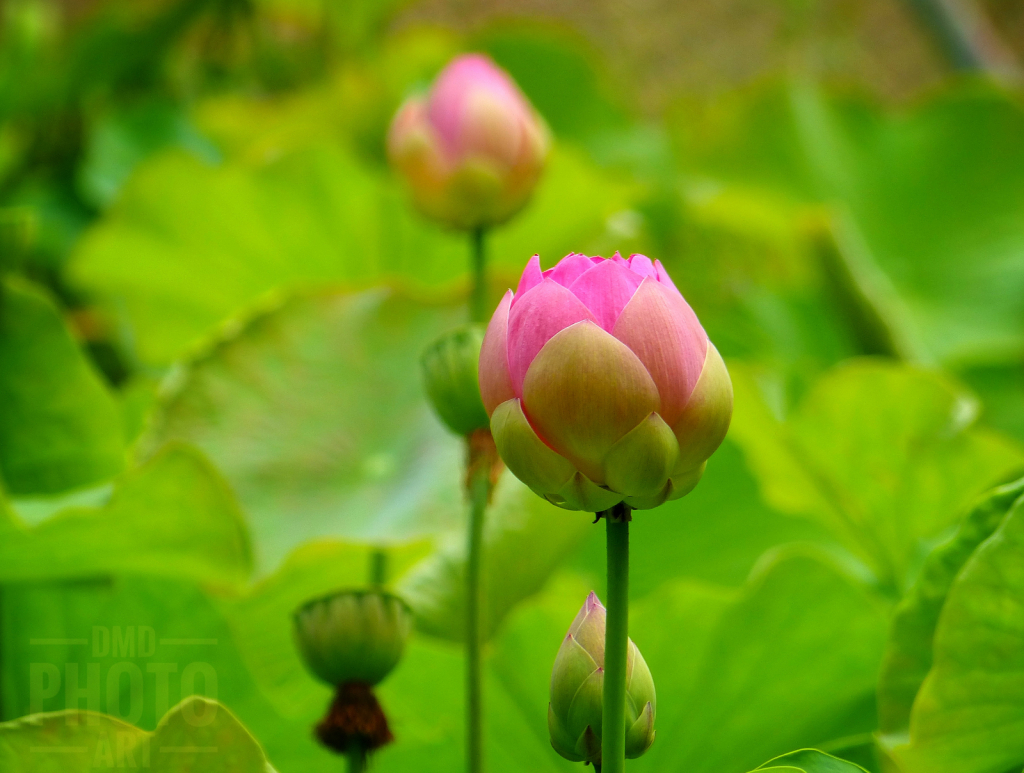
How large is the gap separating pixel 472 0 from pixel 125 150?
106 cm

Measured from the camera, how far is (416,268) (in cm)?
75

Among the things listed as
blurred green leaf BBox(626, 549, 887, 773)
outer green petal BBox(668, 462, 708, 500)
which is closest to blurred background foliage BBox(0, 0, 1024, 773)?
blurred green leaf BBox(626, 549, 887, 773)

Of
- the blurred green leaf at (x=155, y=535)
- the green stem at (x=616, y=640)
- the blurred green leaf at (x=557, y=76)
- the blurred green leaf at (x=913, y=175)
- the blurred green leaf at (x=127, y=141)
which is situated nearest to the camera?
the green stem at (x=616, y=640)

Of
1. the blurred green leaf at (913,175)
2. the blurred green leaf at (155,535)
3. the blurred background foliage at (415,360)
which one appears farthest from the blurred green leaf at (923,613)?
the blurred green leaf at (913,175)

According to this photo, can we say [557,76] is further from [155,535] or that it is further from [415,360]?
[155,535]

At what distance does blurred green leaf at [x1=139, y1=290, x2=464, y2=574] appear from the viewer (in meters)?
0.48

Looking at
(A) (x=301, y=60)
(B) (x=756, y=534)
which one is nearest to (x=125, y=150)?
(A) (x=301, y=60)

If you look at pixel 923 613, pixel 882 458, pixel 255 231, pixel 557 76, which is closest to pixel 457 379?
pixel 923 613

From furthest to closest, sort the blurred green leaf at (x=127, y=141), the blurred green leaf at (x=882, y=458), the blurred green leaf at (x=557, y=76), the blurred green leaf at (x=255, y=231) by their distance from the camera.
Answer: the blurred green leaf at (x=557, y=76) → the blurred green leaf at (x=127, y=141) → the blurred green leaf at (x=255, y=231) → the blurred green leaf at (x=882, y=458)

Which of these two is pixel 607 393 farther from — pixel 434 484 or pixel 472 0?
pixel 472 0

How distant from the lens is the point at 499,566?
1.24 feet

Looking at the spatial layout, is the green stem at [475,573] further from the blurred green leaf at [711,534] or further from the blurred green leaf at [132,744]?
the blurred green leaf at [711,534]

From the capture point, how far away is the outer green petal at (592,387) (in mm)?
186

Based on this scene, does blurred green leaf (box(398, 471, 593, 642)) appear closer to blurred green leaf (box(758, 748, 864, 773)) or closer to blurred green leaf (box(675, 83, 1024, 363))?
blurred green leaf (box(758, 748, 864, 773))
